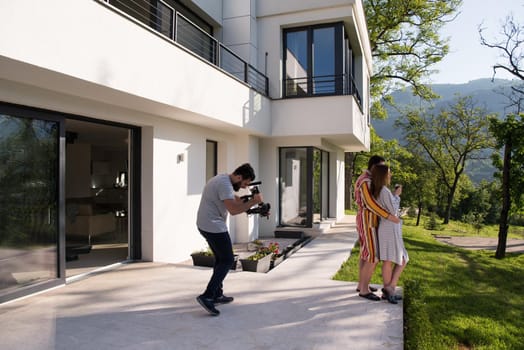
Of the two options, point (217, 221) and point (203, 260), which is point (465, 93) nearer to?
point (203, 260)

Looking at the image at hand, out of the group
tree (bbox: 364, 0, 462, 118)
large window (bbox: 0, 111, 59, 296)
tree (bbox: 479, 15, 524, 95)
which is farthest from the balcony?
tree (bbox: 364, 0, 462, 118)

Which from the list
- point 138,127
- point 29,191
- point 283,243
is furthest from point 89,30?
point 283,243

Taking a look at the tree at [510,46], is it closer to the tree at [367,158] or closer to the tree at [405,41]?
the tree at [405,41]

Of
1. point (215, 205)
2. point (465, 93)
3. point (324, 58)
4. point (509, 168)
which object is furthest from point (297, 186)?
point (465, 93)

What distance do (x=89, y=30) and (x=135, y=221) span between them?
3.46m

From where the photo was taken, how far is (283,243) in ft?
30.2

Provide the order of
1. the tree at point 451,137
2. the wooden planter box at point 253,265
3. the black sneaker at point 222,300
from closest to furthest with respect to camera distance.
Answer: the black sneaker at point 222,300 → the wooden planter box at point 253,265 → the tree at point 451,137

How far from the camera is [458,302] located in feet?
16.1

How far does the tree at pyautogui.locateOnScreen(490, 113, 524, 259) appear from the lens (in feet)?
33.0

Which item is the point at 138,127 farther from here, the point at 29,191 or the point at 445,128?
the point at 445,128

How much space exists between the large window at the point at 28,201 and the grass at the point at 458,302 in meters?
4.09

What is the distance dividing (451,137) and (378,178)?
86.7ft

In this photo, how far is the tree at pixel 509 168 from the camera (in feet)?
33.0

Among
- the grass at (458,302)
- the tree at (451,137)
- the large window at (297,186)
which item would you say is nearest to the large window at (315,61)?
the large window at (297,186)
